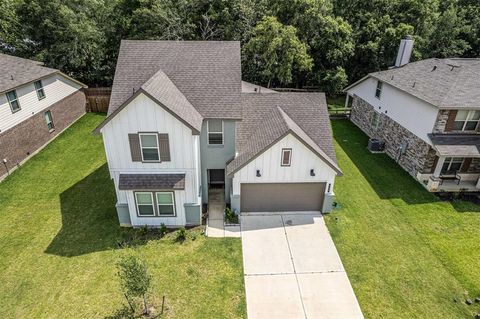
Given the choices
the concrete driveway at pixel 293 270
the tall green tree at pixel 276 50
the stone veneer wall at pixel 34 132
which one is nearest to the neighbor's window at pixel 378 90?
the tall green tree at pixel 276 50

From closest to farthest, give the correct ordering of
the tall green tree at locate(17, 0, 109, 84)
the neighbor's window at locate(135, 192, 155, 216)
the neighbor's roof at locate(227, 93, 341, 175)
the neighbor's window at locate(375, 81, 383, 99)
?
the neighbor's window at locate(135, 192, 155, 216) < the neighbor's roof at locate(227, 93, 341, 175) < the neighbor's window at locate(375, 81, 383, 99) < the tall green tree at locate(17, 0, 109, 84)

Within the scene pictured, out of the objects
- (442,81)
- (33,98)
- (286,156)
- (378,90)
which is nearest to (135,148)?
(286,156)

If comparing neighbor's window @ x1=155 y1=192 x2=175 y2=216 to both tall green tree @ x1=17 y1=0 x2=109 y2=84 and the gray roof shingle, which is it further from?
tall green tree @ x1=17 y1=0 x2=109 y2=84

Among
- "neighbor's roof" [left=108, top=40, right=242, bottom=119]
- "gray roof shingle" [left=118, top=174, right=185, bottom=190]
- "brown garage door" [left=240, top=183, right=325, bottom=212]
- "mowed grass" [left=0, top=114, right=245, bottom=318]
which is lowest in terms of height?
"mowed grass" [left=0, top=114, right=245, bottom=318]

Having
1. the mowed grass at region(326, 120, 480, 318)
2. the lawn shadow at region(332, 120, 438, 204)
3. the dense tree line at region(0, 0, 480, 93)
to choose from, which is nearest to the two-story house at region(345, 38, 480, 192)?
the lawn shadow at region(332, 120, 438, 204)

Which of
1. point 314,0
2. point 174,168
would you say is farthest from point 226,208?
point 314,0

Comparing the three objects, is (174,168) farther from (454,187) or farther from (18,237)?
(454,187)

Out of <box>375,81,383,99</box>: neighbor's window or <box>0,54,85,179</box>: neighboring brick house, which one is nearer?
<box>0,54,85,179</box>: neighboring brick house

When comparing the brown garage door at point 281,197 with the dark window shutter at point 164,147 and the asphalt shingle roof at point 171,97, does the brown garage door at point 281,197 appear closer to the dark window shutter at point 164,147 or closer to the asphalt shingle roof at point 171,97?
the dark window shutter at point 164,147
